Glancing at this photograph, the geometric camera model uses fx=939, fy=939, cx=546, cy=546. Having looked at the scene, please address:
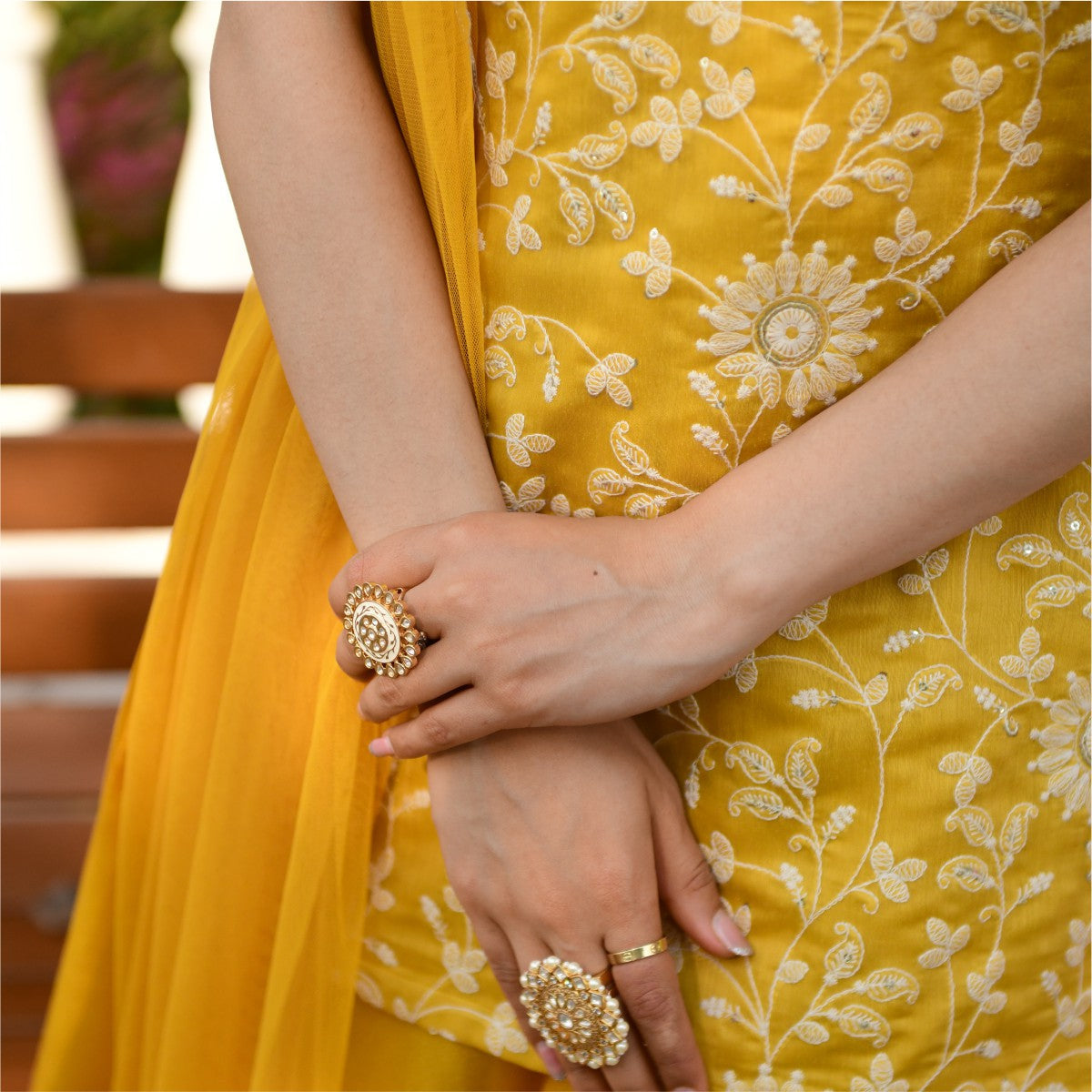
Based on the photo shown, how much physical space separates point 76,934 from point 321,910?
24cm

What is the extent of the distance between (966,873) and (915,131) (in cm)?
41

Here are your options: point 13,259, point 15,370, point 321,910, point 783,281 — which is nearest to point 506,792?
point 321,910

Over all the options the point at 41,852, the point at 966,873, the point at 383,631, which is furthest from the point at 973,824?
the point at 41,852

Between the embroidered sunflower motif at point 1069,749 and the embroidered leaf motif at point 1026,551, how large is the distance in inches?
2.8

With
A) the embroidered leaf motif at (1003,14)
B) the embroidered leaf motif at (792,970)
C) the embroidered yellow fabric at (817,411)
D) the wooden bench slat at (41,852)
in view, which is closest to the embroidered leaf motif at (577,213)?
the embroidered yellow fabric at (817,411)

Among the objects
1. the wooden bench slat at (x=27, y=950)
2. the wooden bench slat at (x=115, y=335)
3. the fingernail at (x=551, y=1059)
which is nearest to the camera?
the fingernail at (x=551, y=1059)

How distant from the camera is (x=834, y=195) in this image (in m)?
0.49

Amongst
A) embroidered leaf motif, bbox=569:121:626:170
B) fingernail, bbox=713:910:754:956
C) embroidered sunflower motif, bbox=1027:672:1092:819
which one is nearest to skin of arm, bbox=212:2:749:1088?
fingernail, bbox=713:910:754:956

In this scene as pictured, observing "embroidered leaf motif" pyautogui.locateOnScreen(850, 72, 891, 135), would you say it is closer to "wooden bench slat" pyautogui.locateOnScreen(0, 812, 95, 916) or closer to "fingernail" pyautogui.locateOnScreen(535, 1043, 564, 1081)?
"fingernail" pyautogui.locateOnScreen(535, 1043, 564, 1081)

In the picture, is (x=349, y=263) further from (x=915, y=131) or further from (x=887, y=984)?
(x=887, y=984)

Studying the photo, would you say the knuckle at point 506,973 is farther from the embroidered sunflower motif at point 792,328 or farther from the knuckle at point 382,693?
the embroidered sunflower motif at point 792,328

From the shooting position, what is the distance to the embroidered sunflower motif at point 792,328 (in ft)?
1.64

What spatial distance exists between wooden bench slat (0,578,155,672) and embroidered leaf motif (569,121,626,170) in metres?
1.11

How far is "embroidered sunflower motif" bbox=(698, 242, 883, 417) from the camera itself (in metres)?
0.50
